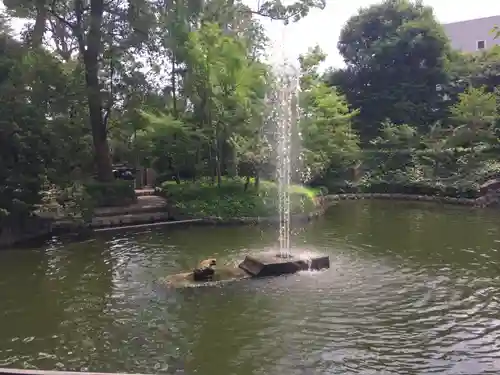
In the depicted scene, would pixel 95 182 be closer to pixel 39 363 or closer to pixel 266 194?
pixel 266 194

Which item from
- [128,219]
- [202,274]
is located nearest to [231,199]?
[128,219]

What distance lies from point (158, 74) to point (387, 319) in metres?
17.2

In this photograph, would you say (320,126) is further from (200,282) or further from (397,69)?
(200,282)

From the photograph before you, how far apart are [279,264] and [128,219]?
28.4 ft

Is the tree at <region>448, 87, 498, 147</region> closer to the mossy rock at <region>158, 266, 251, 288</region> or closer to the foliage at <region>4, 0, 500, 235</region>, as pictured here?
the foliage at <region>4, 0, 500, 235</region>

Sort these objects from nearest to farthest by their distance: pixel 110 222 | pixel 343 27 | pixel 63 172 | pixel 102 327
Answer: pixel 102 327
pixel 63 172
pixel 110 222
pixel 343 27

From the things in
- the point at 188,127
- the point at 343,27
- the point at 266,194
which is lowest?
the point at 266,194

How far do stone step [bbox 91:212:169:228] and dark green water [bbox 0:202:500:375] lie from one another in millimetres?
3069

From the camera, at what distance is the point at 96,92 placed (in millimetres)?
19203

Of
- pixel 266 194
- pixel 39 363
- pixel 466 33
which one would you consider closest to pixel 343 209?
pixel 266 194

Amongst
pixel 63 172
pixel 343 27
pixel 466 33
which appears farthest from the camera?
pixel 466 33

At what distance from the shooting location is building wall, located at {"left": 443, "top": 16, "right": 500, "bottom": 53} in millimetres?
46094

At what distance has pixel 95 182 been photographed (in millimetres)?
20000

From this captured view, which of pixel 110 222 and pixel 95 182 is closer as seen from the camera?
pixel 110 222
